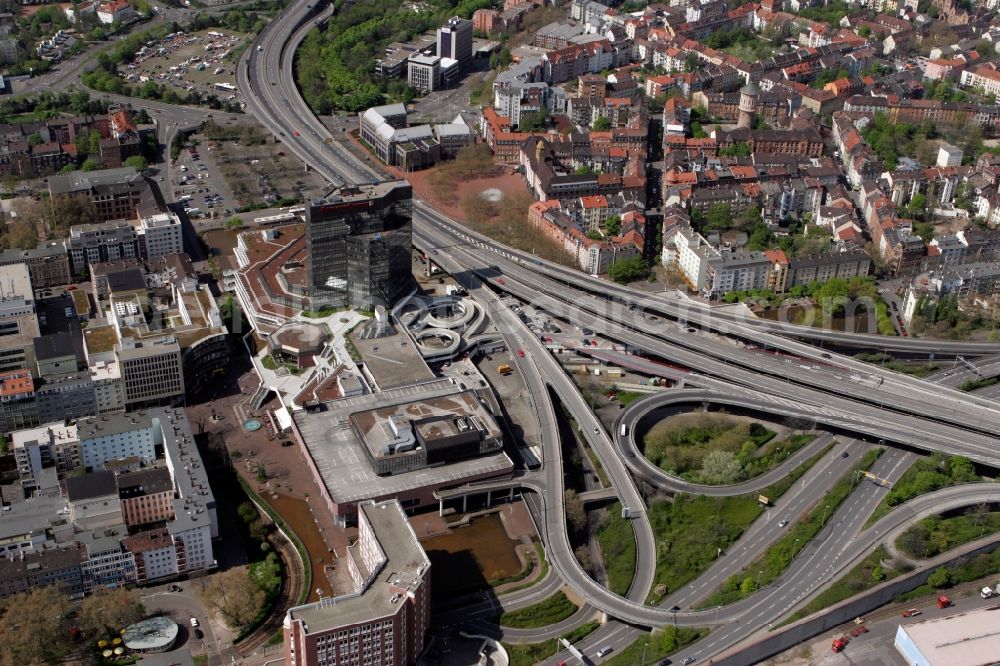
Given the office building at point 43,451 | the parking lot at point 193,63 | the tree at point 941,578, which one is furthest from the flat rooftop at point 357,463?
the parking lot at point 193,63

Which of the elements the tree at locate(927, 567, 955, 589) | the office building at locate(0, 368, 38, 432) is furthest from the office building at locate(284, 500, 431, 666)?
the tree at locate(927, 567, 955, 589)

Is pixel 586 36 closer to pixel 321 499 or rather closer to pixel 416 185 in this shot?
pixel 416 185

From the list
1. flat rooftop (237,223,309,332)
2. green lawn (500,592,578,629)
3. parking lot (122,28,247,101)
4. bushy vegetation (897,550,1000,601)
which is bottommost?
bushy vegetation (897,550,1000,601)

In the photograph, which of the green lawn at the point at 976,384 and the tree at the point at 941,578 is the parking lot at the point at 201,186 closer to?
the green lawn at the point at 976,384

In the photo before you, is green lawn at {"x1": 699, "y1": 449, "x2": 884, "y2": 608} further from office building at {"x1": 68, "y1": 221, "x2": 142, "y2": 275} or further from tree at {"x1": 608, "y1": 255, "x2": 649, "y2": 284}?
office building at {"x1": 68, "y1": 221, "x2": 142, "y2": 275}

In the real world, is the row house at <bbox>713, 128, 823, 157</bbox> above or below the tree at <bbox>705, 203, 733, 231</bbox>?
above

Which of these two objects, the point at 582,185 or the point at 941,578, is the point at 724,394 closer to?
the point at 941,578
